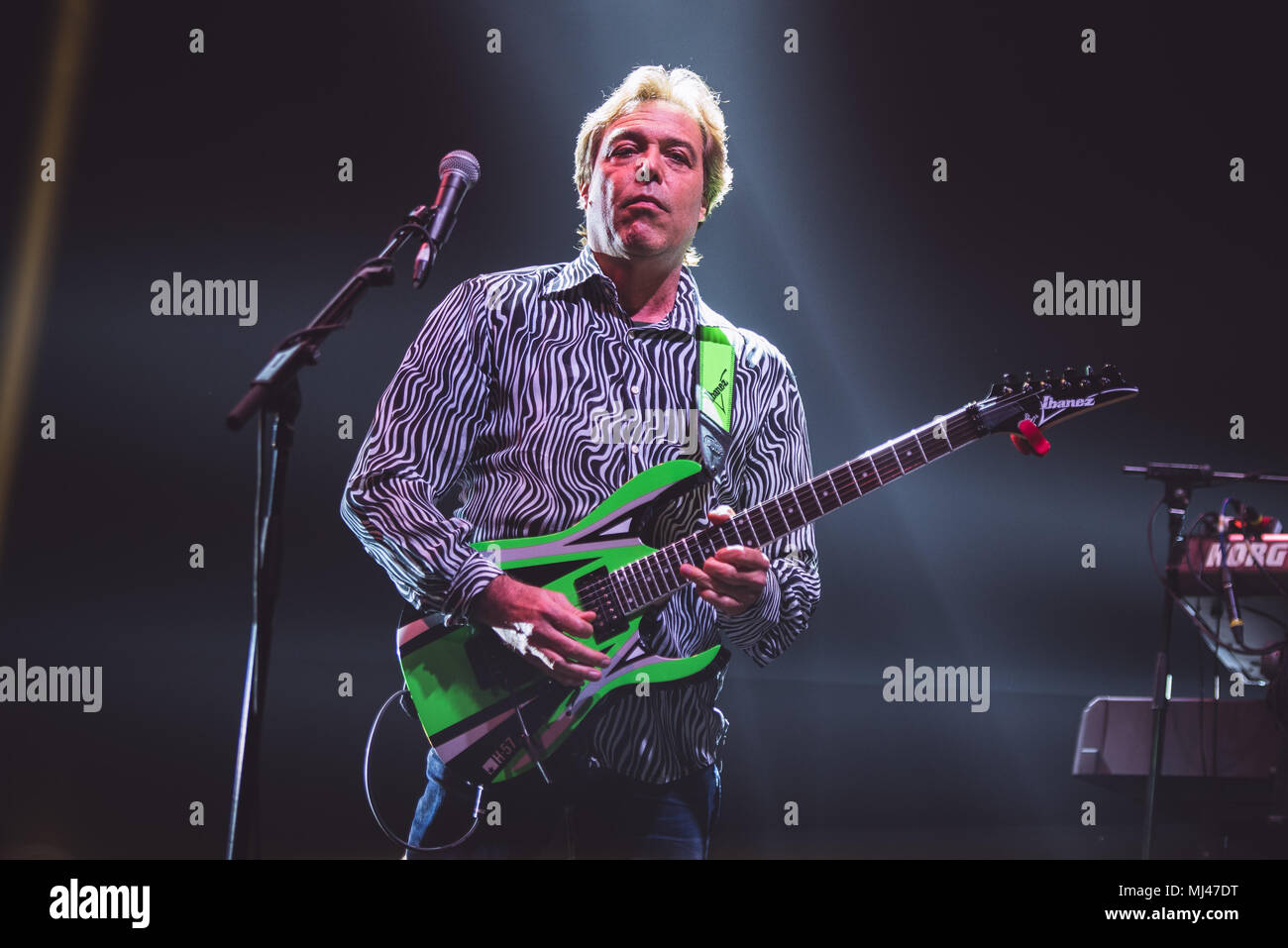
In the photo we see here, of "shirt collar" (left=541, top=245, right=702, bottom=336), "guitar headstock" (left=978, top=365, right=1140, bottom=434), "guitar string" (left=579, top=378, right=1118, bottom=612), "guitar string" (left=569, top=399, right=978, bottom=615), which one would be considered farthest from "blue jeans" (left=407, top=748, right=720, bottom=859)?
"guitar headstock" (left=978, top=365, right=1140, bottom=434)

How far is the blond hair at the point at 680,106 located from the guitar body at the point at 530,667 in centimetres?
72

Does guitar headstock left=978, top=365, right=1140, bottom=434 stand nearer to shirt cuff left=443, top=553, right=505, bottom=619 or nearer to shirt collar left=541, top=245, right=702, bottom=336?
shirt collar left=541, top=245, right=702, bottom=336

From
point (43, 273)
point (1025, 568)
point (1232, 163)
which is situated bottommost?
point (1025, 568)

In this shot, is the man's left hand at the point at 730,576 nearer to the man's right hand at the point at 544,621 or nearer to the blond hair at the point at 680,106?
the man's right hand at the point at 544,621

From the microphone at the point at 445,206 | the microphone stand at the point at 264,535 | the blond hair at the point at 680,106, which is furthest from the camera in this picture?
the blond hair at the point at 680,106

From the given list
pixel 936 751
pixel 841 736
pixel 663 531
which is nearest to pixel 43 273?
pixel 663 531

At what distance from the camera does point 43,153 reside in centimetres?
336

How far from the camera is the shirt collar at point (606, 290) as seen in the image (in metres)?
2.67

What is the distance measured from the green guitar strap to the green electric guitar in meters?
0.09

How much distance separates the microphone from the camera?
2250 mm

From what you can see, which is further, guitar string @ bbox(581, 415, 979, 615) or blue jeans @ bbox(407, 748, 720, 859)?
guitar string @ bbox(581, 415, 979, 615)

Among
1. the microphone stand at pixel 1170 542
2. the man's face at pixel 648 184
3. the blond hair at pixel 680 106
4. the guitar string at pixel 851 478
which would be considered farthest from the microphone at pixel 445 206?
the microphone stand at pixel 1170 542
